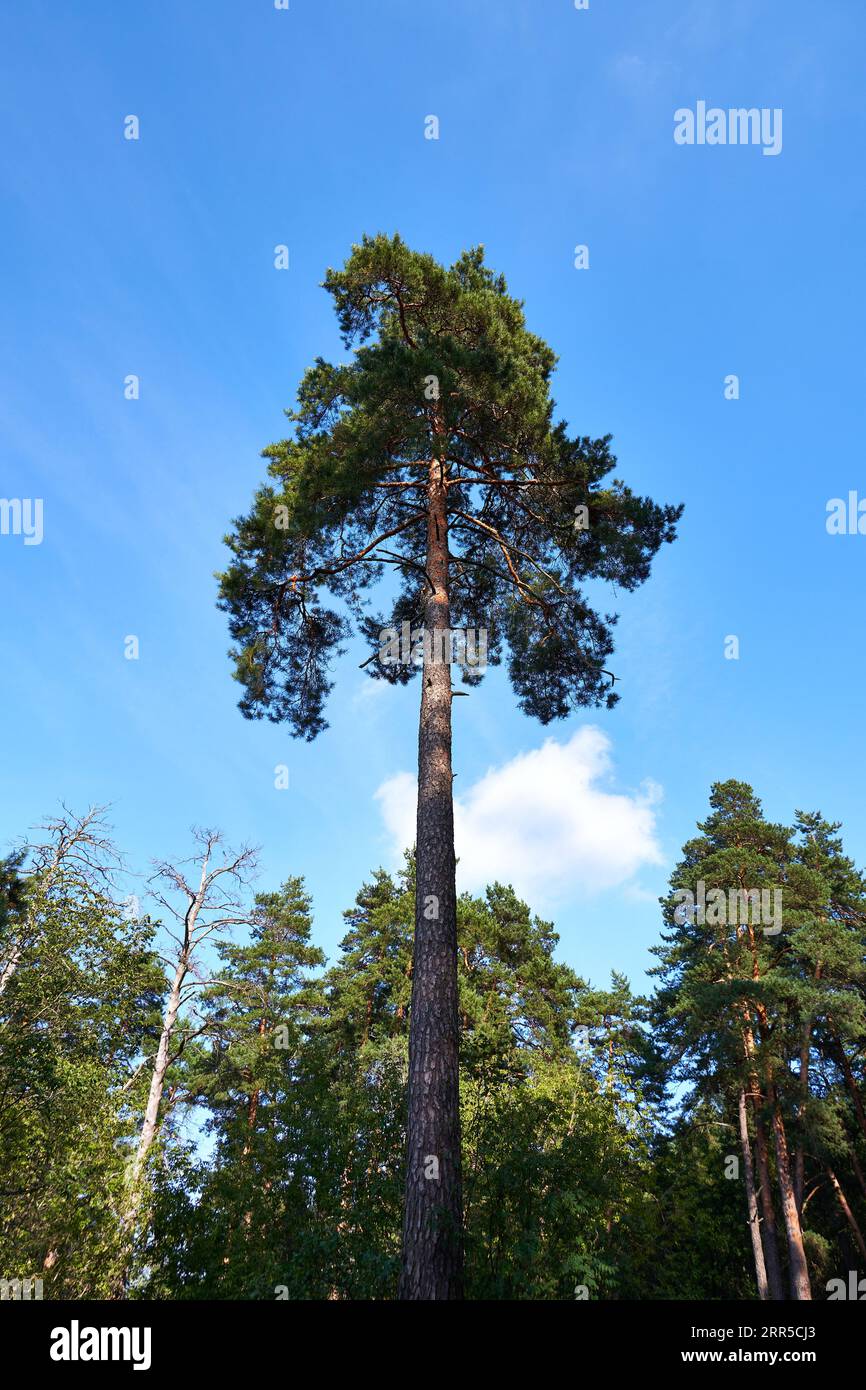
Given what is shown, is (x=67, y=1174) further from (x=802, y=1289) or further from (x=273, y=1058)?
(x=802, y=1289)

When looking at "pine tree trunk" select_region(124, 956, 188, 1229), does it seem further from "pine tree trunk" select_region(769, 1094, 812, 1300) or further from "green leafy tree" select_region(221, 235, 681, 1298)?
"pine tree trunk" select_region(769, 1094, 812, 1300)

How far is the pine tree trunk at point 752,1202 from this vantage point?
62.1 ft

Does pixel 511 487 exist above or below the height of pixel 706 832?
above

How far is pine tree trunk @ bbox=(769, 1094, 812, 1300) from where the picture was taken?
55.6ft

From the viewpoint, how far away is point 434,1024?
6375 mm

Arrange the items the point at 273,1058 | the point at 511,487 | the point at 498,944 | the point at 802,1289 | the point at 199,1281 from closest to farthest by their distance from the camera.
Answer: the point at 199,1281
the point at 511,487
the point at 273,1058
the point at 802,1289
the point at 498,944

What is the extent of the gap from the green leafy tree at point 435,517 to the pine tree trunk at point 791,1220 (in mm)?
16350

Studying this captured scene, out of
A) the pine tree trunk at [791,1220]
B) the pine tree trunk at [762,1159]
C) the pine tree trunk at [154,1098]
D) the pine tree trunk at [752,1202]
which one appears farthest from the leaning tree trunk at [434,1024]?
the pine tree trunk at [752,1202]

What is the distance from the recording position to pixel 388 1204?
24.0ft

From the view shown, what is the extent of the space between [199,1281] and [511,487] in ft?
36.1

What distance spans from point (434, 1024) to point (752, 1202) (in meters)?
20.1

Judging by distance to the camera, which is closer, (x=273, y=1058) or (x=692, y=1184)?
(x=273, y=1058)

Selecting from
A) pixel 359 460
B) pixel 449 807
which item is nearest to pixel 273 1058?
pixel 449 807

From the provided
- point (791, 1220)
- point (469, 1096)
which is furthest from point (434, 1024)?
point (791, 1220)
